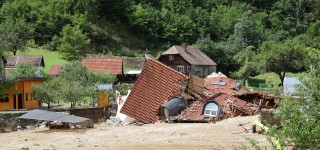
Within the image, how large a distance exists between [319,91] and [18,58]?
160 feet

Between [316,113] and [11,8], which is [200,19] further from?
[316,113]

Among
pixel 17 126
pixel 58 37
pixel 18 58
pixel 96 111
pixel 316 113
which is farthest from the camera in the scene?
pixel 58 37

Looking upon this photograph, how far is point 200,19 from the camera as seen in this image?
104m

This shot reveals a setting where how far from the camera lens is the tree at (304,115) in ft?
27.2

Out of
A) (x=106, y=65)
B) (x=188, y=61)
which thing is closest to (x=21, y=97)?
(x=106, y=65)

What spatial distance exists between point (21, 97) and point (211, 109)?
54.5 feet

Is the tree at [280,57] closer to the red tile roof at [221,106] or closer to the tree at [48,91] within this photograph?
the red tile roof at [221,106]

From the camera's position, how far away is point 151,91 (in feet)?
116

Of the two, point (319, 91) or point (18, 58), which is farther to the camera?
point (18, 58)

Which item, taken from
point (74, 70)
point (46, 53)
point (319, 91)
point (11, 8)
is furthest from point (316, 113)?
point (11, 8)

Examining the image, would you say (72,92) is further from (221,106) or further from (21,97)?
(221,106)

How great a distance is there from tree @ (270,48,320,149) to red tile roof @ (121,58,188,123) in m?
24.8

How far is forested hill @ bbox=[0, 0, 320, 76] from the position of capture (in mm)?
74750

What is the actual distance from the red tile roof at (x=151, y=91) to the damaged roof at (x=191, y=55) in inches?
1220
